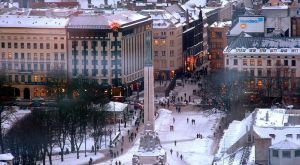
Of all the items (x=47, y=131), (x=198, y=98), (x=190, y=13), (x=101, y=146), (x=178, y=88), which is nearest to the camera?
(x=47, y=131)

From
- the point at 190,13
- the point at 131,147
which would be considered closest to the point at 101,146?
the point at 131,147

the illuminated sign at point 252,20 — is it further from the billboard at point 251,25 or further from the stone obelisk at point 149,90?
the stone obelisk at point 149,90

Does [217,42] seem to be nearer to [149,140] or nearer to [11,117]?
[11,117]

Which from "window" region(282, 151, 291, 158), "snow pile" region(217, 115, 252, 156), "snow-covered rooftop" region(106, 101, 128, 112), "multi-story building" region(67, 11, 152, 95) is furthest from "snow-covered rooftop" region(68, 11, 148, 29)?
"window" region(282, 151, 291, 158)

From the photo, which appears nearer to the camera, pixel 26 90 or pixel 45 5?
pixel 26 90

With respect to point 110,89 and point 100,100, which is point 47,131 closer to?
point 100,100

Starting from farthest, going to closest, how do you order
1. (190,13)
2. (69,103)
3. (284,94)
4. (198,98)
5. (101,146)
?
(190,13)
(198,98)
(284,94)
(69,103)
(101,146)

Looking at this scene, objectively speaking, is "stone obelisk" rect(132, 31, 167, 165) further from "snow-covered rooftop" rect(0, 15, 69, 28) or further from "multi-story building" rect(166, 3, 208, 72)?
"multi-story building" rect(166, 3, 208, 72)
